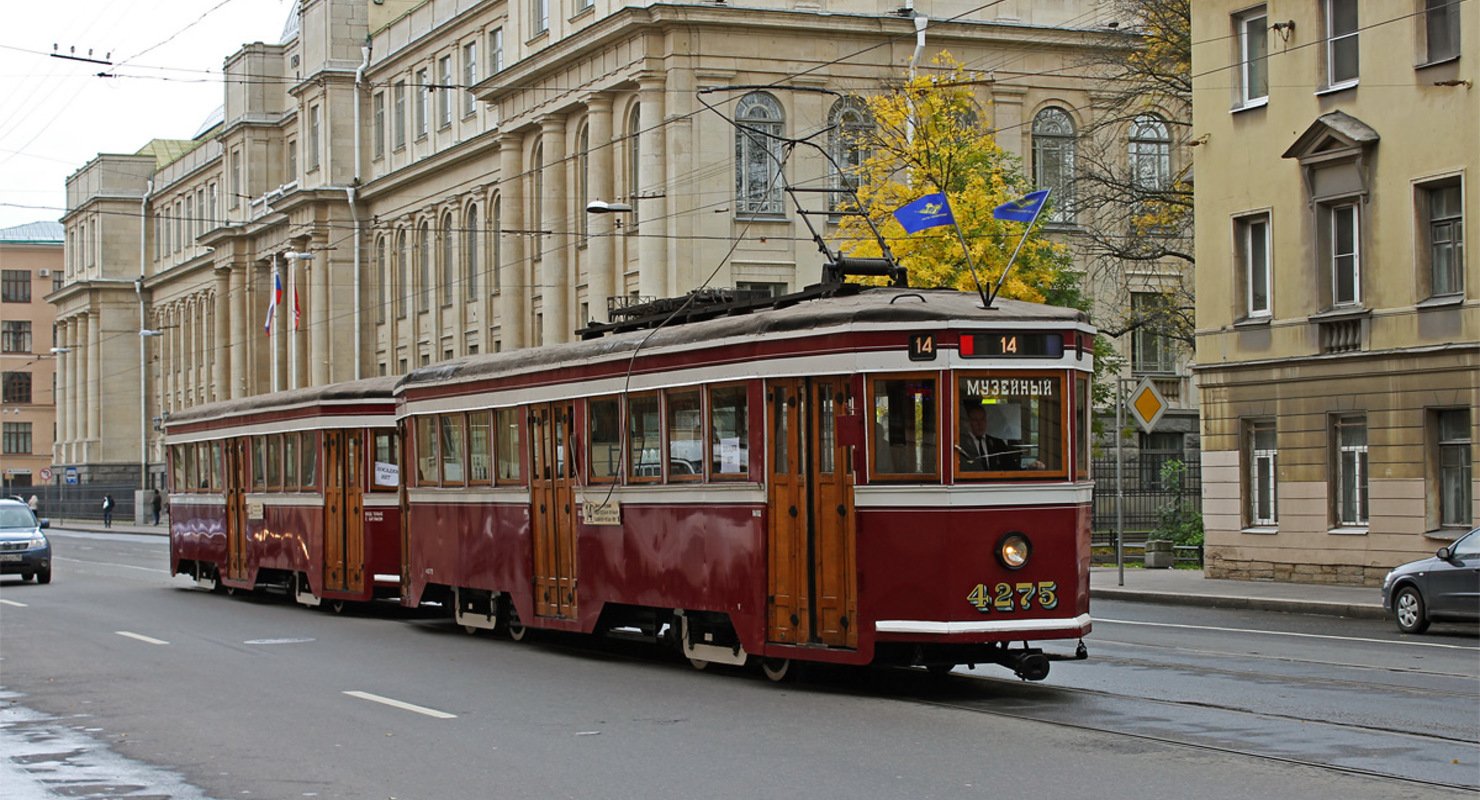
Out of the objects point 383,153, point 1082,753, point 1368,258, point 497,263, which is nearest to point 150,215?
point 383,153

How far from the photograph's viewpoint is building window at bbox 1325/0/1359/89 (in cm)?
3012

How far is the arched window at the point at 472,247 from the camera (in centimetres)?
6569

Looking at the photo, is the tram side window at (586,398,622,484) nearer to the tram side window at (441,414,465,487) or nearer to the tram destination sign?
the tram side window at (441,414,465,487)

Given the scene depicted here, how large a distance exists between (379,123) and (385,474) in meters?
52.6

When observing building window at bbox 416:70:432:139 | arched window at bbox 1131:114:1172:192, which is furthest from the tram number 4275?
building window at bbox 416:70:432:139

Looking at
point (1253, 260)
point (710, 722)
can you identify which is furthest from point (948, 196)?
point (710, 722)

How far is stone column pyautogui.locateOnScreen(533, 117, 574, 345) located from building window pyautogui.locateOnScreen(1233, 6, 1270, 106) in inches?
1081

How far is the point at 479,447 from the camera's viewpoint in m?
20.8

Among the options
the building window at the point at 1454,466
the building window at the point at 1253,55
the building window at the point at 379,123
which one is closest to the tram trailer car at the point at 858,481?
the building window at the point at 1454,466

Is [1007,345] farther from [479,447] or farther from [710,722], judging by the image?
[479,447]

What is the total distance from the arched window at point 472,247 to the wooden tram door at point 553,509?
46.9m

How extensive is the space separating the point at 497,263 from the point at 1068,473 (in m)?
50.4

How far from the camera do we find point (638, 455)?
17.2 m

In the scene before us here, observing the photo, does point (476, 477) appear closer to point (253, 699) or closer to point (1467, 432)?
point (253, 699)
